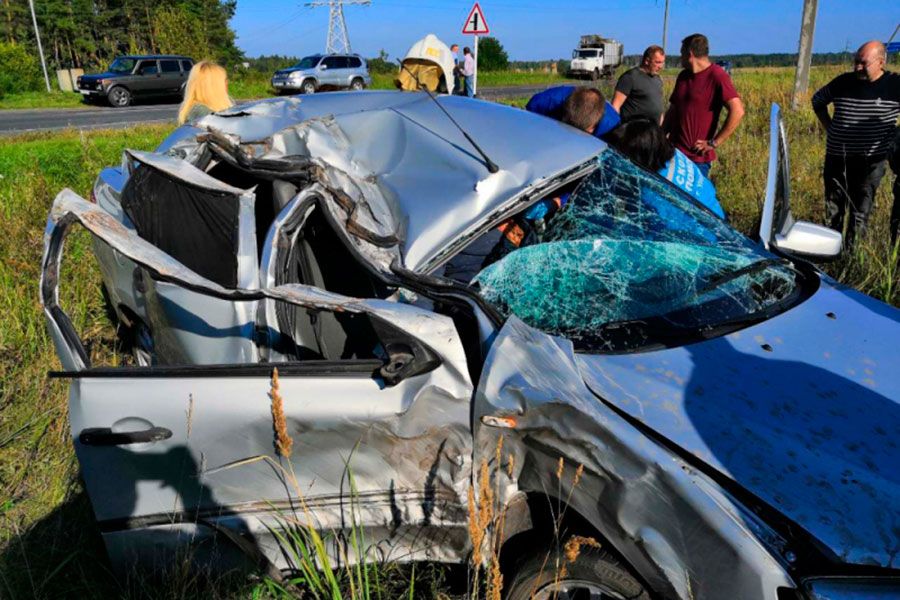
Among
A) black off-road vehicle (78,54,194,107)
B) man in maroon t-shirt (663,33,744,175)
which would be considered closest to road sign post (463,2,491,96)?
man in maroon t-shirt (663,33,744,175)

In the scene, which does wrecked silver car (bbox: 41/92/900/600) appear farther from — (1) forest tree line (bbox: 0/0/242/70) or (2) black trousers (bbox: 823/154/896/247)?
(1) forest tree line (bbox: 0/0/242/70)

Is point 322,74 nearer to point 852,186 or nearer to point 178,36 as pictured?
point 178,36

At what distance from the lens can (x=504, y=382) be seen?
5.62 feet

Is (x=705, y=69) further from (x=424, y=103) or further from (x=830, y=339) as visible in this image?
(x=830, y=339)

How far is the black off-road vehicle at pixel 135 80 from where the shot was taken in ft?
73.7

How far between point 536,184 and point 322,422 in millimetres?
1232

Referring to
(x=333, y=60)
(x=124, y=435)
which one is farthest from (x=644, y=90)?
(x=333, y=60)

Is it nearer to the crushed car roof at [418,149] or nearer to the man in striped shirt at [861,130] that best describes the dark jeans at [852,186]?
the man in striped shirt at [861,130]

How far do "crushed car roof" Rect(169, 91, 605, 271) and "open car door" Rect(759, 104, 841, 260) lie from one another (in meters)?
0.71

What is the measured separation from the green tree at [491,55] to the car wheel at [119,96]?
27487 millimetres

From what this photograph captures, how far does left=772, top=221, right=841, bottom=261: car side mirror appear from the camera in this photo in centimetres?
289

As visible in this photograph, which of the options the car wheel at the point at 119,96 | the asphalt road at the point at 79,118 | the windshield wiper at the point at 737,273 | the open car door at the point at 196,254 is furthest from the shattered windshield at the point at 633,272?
the car wheel at the point at 119,96

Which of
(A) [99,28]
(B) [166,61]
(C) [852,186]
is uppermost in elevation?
(A) [99,28]

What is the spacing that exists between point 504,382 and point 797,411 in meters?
0.81
